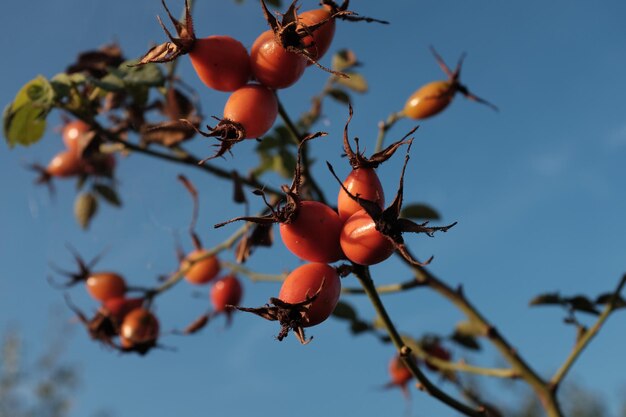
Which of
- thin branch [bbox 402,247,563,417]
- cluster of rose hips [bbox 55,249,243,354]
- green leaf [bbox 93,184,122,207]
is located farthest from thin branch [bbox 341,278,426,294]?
green leaf [bbox 93,184,122,207]

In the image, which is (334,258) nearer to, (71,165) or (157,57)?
(157,57)

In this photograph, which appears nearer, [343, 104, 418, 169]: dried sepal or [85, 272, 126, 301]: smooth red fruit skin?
[343, 104, 418, 169]: dried sepal

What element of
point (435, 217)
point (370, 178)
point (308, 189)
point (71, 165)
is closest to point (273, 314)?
point (370, 178)

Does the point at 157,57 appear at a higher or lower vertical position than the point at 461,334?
higher

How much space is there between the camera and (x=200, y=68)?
160cm

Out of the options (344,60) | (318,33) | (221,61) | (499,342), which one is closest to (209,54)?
(221,61)

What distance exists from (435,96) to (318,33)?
3.14 feet

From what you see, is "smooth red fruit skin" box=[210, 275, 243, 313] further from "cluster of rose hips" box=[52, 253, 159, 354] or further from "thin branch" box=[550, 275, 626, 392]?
"thin branch" box=[550, 275, 626, 392]

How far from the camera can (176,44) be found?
1583 millimetres

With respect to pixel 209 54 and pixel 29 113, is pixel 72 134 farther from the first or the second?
pixel 209 54

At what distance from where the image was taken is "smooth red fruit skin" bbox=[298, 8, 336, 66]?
1560 mm

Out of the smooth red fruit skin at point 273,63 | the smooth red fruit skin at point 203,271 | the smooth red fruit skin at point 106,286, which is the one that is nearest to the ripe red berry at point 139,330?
the smooth red fruit skin at point 106,286

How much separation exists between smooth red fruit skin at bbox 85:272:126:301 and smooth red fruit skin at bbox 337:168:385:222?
1948 millimetres

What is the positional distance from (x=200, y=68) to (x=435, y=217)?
1613 millimetres
